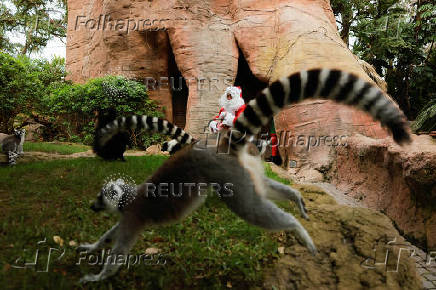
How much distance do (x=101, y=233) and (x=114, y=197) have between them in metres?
0.69

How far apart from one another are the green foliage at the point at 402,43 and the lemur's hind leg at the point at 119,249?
11160 millimetres

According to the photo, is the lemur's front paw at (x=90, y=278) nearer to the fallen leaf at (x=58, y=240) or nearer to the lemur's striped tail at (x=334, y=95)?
the fallen leaf at (x=58, y=240)

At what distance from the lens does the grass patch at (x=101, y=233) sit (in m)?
1.87

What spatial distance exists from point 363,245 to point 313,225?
0.44m

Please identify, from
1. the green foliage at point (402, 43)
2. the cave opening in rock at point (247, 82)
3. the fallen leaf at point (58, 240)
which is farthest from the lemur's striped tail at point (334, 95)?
the green foliage at point (402, 43)

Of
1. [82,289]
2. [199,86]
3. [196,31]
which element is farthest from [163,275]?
[196,31]

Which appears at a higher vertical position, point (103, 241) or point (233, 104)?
point (233, 104)

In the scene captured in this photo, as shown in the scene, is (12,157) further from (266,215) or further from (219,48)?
(219,48)

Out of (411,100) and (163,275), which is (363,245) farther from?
(411,100)

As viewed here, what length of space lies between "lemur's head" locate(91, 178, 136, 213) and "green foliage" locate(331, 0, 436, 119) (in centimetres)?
1107

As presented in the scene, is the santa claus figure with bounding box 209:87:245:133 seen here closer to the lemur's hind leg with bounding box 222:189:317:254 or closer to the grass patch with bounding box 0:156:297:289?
the grass patch with bounding box 0:156:297:289

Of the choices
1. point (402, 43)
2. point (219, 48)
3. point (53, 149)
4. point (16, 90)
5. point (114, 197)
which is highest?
point (402, 43)

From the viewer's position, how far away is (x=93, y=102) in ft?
26.7

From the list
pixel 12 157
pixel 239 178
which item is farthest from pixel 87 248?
pixel 12 157
